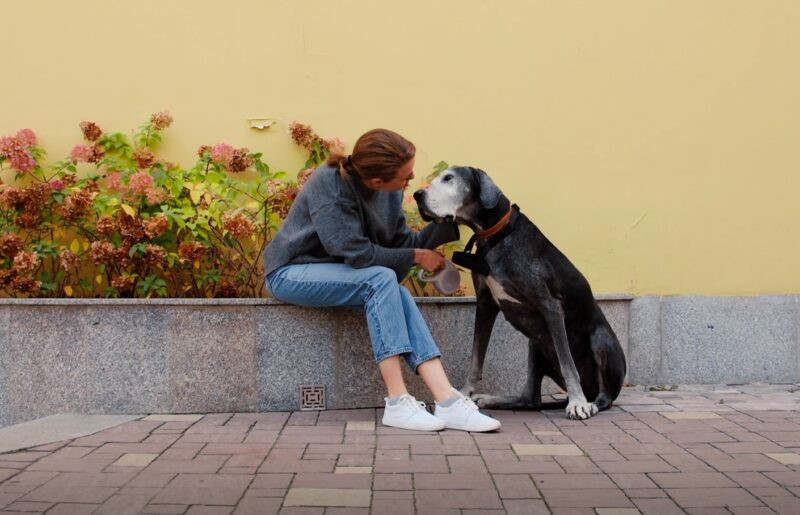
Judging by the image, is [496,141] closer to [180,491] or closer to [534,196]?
[534,196]

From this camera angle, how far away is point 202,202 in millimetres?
4477

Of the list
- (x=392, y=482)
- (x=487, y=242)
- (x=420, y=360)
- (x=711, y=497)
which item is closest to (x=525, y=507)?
(x=392, y=482)

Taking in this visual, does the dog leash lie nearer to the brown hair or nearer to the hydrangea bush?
the brown hair

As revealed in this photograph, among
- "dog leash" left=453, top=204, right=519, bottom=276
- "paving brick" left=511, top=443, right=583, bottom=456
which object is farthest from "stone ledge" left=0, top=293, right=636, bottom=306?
"paving brick" left=511, top=443, right=583, bottom=456

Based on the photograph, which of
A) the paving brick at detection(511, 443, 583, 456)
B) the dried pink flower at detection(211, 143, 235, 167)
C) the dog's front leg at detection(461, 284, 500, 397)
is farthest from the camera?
the dried pink flower at detection(211, 143, 235, 167)

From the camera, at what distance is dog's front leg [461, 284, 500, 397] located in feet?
13.8

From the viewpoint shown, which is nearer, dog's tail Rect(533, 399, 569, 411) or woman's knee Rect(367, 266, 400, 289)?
woman's knee Rect(367, 266, 400, 289)

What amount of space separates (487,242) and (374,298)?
60cm

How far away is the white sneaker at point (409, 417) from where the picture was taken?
3.73 metres

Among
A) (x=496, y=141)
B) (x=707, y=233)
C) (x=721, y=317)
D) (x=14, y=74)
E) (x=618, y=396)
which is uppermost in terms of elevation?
(x=14, y=74)

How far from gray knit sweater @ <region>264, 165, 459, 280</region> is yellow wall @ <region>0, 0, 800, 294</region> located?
72 centimetres

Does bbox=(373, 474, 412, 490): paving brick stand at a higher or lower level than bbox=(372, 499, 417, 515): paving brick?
lower

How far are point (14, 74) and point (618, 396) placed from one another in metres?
3.61

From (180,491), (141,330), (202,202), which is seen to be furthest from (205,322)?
(180,491)
